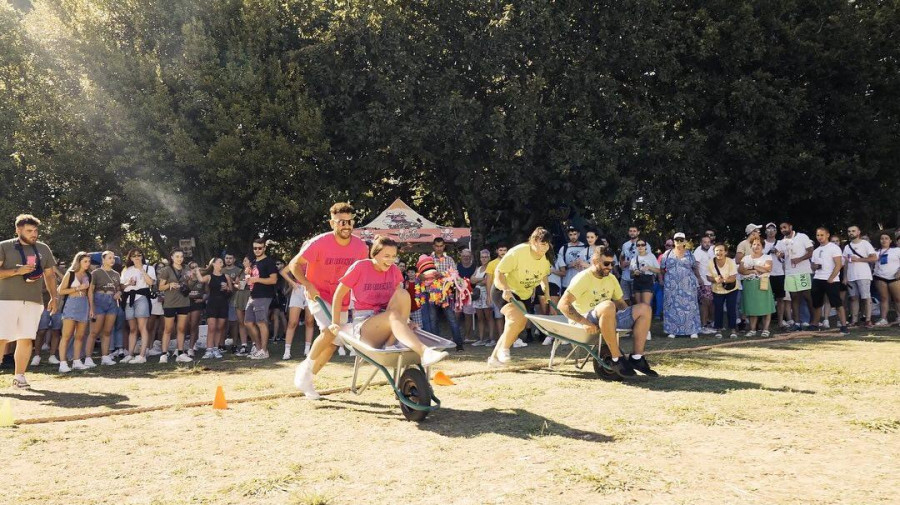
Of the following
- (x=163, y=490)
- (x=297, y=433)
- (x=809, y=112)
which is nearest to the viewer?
(x=163, y=490)

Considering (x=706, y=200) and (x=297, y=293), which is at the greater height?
(x=706, y=200)

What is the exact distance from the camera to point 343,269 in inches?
314

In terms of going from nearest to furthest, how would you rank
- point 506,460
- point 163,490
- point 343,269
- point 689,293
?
1. point 163,490
2. point 506,460
3. point 343,269
4. point 689,293

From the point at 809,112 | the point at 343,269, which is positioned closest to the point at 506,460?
the point at 343,269

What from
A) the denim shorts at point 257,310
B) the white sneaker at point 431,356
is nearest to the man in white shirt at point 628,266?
the denim shorts at point 257,310

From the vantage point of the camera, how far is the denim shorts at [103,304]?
12.1 meters

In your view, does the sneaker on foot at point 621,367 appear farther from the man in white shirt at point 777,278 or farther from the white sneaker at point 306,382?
the man in white shirt at point 777,278

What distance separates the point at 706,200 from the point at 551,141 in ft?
17.6

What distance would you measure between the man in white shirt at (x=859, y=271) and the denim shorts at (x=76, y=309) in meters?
13.0

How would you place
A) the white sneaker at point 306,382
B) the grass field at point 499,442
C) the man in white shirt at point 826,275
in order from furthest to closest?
the man in white shirt at point 826,275, the white sneaker at point 306,382, the grass field at point 499,442

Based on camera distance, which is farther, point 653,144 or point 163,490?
point 653,144

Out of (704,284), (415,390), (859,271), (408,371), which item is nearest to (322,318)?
(408,371)

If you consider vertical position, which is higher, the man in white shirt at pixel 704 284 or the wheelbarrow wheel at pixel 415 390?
the man in white shirt at pixel 704 284

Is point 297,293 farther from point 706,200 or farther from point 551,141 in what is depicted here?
point 706,200
